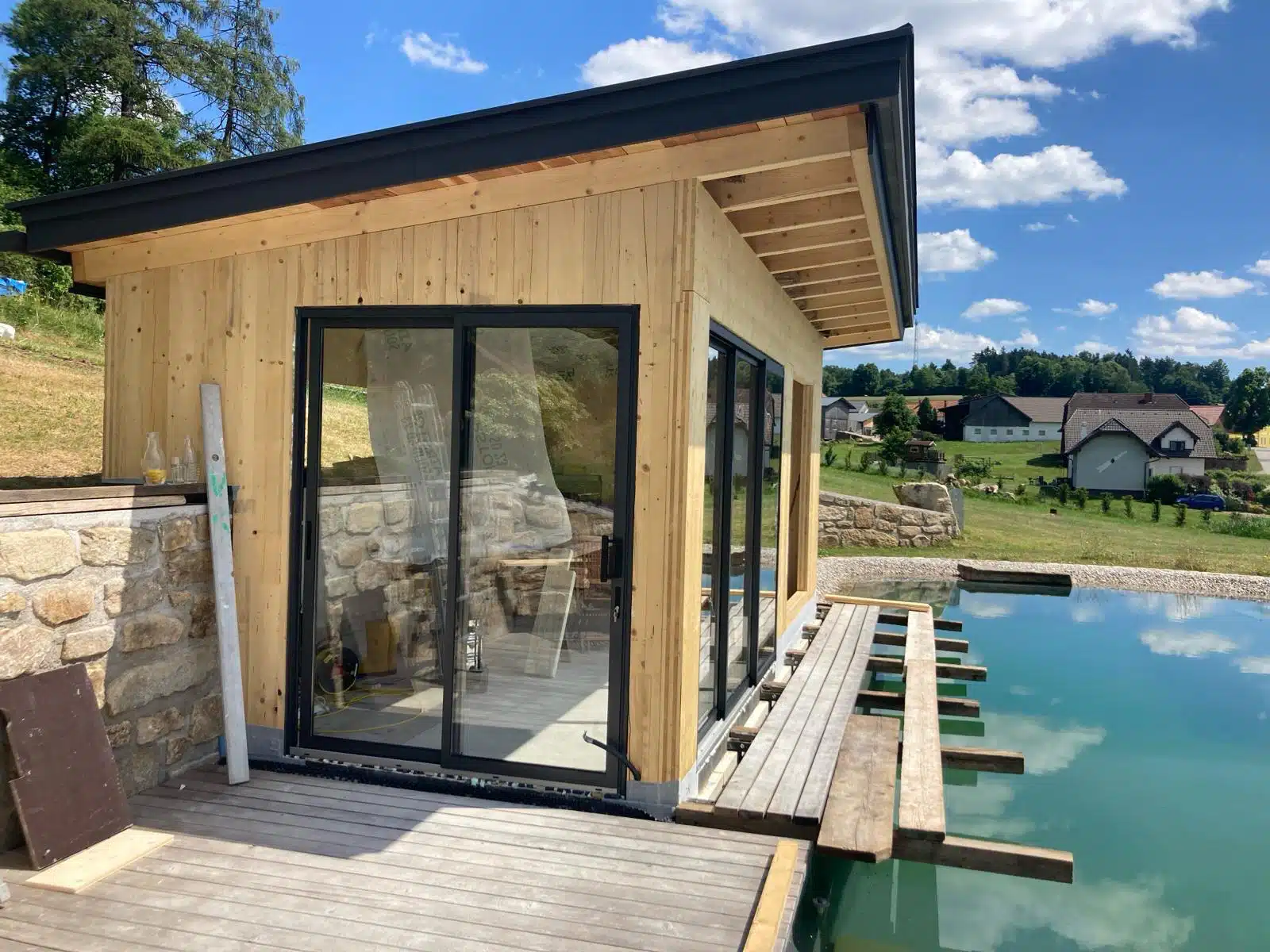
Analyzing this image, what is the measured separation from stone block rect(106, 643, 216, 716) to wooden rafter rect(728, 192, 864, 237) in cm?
321

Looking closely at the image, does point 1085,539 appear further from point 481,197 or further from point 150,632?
point 150,632

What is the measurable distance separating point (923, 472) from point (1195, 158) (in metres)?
65.6

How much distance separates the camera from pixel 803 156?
3.39 metres

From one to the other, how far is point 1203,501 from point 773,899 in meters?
30.9

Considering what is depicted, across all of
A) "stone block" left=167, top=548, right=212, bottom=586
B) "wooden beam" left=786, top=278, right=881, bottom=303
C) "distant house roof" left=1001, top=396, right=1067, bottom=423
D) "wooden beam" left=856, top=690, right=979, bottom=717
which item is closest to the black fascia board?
"stone block" left=167, top=548, right=212, bottom=586

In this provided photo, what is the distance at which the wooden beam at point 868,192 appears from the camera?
10.9 feet

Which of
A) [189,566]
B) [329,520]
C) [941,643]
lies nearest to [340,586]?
[329,520]

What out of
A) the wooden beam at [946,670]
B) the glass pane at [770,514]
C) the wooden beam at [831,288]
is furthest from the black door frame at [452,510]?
the wooden beam at [946,670]

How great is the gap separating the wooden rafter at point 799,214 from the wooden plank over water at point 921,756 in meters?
2.70

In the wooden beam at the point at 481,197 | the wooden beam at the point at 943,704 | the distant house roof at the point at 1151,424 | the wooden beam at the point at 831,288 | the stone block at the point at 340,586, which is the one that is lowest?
the wooden beam at the point at 943,704

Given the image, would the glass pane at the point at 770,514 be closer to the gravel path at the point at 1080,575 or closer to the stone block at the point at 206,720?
the stone block at the point at 206,720

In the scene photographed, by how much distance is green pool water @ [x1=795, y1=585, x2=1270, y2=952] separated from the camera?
3822 millimetres

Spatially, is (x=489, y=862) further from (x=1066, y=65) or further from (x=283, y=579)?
(x=1066, y=65)

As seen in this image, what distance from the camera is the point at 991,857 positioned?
337 cm
